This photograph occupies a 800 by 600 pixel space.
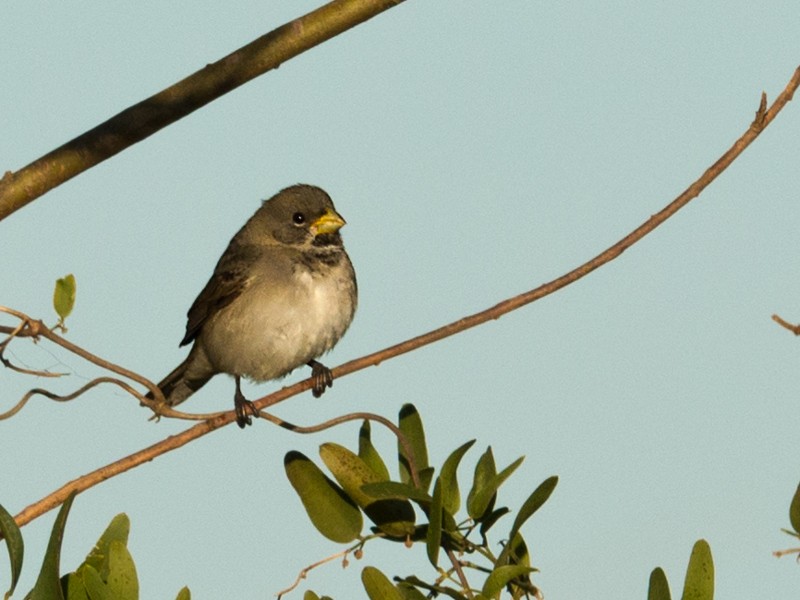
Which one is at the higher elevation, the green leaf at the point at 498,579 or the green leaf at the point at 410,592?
the green leaf at the point at 410,592

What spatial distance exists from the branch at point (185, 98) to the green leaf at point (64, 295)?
30 centimetres

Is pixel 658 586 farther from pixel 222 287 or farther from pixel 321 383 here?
pixel 222 287

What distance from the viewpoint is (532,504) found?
9.27ft

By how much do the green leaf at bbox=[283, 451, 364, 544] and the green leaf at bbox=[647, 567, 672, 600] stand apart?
2.46 ft

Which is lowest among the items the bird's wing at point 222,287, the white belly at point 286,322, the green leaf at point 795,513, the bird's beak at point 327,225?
the green leaf at point 795,513

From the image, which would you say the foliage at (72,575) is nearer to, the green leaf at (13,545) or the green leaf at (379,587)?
the green leaf at (13,545)

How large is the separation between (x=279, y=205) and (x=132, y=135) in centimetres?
441

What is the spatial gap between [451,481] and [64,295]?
133 cm

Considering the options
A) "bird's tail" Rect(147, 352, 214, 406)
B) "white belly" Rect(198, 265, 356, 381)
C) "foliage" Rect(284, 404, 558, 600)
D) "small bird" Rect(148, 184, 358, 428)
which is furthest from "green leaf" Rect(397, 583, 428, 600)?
"bird's tail" Rect(147, 352, 214, 406)

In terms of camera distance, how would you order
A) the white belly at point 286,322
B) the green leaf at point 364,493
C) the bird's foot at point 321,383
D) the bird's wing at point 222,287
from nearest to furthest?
the green leaf at point 364,493 → the bird's foot at point 321,383 → the white belly at point 286,322 → the bird's wing at point 222,287

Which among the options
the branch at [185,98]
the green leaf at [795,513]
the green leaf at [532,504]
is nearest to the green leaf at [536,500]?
the green leaf at [532,504]

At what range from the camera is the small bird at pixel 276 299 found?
7039 millimetres

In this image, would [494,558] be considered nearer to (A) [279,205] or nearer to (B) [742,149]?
(B) [742,149]

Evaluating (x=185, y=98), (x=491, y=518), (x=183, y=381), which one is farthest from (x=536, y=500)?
(x=183, y=381)
